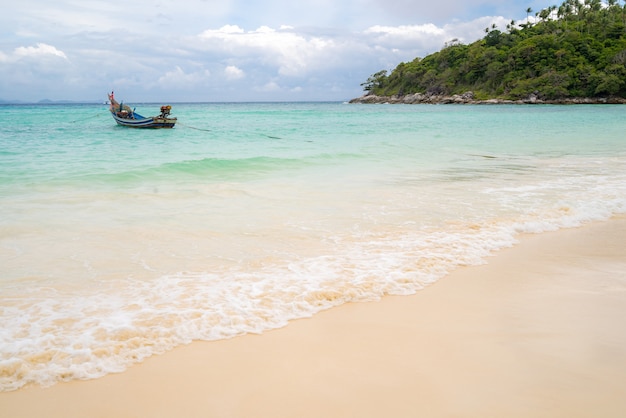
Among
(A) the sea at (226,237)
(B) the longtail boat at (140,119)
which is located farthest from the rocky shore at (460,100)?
(A) the sea at (226,237)

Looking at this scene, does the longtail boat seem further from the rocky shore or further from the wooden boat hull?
the rocky shore

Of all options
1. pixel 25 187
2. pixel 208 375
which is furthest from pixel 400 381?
pixel 25 187

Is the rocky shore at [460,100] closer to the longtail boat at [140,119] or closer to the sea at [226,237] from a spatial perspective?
the longtail boat at [140,119]

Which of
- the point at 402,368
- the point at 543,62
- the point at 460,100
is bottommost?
the point at 402,368

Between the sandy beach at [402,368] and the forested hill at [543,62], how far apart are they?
291ft

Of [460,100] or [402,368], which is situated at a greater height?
[460,100]

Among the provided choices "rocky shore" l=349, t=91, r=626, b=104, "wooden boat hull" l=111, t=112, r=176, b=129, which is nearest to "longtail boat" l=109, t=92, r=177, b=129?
"wooden boat hull" l=111, t=112, r=176, b=129

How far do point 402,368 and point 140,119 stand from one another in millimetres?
27528

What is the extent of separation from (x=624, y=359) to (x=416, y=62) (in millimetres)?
134400

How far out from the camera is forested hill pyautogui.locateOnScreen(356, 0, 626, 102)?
264ft

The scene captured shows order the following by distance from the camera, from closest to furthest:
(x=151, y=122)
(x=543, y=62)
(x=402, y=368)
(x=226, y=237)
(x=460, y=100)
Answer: (x=402, y=368) → (x=226, y=237) → (x=151, y=122) → (x=543, y=62) → (x=460, y=100)

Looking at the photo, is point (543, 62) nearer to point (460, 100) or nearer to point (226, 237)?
point (460, 100)

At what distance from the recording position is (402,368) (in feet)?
9.41

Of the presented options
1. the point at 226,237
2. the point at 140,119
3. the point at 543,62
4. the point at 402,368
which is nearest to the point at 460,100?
the point at 543,62
